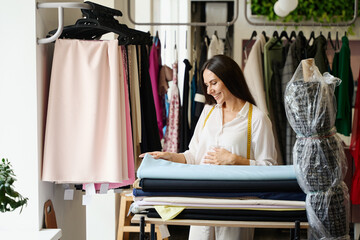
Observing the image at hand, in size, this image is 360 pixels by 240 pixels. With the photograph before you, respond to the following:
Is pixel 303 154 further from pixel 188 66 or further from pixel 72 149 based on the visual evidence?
pixel 188 66

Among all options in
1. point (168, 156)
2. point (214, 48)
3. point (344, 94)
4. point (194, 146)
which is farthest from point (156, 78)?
point (168, 156)

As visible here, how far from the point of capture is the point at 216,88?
2.30 m

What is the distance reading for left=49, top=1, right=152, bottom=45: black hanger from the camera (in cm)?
206

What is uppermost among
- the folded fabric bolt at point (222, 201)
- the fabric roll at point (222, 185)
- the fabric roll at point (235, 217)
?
the fabric roll at point (222, 185)

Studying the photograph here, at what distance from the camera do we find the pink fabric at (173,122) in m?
3.94

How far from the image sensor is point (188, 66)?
156 inches

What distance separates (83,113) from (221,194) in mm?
727

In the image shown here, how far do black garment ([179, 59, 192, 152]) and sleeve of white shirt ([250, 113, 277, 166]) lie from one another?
1.70 m

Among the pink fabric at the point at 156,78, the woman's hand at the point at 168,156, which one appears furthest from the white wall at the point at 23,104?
the pink fabric at the point at 156,78

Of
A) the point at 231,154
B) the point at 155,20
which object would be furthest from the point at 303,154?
the point at 155,20

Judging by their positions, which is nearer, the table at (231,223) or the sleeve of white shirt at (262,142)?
the table at (231,223)

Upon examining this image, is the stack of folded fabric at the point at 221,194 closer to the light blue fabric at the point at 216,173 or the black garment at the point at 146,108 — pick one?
the light blue fabric at the point at 216,173

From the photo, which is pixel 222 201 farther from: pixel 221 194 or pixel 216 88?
pixel 216 88

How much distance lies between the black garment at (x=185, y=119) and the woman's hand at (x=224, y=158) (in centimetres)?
181
